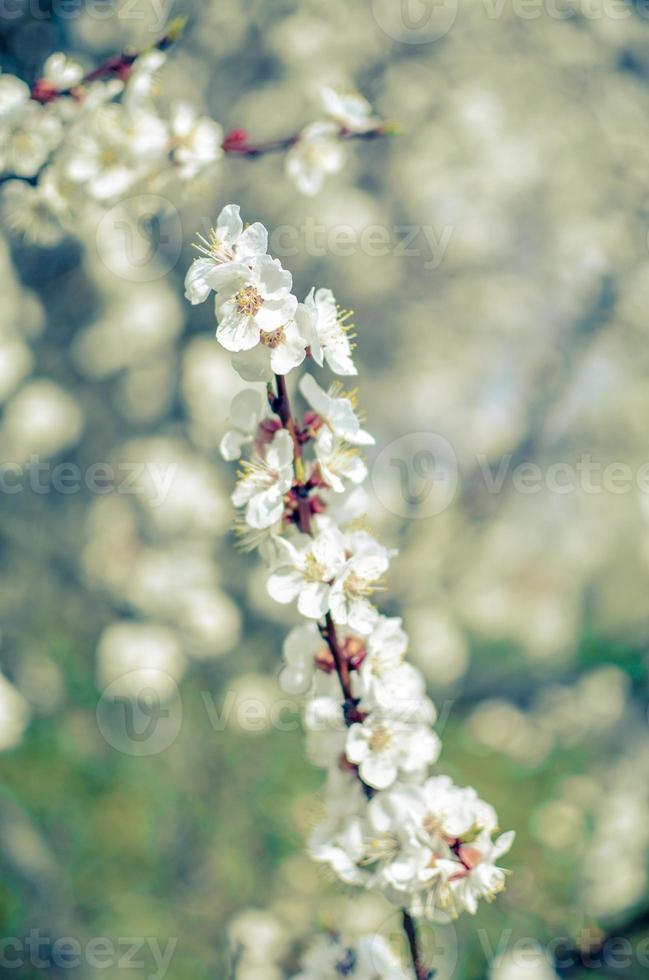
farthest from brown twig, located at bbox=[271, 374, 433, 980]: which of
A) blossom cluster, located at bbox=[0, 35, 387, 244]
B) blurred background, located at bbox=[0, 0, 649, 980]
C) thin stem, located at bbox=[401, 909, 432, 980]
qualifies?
blurred background, located at bbox=[0, 0, 649, 980]

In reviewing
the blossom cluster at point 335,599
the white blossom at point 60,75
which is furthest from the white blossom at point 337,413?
the white blossom at point 60,75

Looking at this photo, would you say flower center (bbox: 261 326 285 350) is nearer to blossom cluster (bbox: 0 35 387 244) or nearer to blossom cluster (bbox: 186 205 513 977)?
blossom cluster (bbox: 186 205 513 977)

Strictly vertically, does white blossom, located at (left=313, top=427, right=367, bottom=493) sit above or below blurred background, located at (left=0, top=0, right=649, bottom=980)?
above

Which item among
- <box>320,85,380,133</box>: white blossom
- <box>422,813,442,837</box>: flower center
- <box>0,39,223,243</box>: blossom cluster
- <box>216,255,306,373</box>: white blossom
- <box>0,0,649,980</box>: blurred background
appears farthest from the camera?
<box>0,0,649,980</box>: blurred background

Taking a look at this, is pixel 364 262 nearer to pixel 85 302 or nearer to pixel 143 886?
pixel 85 302

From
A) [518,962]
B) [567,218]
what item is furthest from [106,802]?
[567,218]

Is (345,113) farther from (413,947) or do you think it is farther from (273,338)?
(413,947)

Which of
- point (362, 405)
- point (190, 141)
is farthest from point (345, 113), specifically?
point (362, 405)
